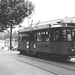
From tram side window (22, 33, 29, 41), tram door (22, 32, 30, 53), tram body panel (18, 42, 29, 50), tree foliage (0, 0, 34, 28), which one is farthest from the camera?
tree foliage (0, 0, 34, 28)

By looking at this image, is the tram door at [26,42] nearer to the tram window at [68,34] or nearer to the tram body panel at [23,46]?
the tram body panel at [23,46]

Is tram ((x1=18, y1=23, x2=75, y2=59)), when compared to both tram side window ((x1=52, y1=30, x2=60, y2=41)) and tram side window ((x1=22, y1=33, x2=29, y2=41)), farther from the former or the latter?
tram side window ((x1=22, y1=33, x2=29, y2=41))

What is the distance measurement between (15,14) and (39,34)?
16.6 metres

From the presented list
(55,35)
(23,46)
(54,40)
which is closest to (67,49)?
(54,40)

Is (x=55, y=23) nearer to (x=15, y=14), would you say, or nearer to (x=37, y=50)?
(x=37, y=50)

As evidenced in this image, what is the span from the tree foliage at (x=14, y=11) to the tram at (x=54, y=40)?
584 inches

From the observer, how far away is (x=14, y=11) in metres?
31.6

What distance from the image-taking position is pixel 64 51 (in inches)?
519

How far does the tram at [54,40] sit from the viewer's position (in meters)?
13.2

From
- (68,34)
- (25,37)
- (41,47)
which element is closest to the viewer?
(68,34)

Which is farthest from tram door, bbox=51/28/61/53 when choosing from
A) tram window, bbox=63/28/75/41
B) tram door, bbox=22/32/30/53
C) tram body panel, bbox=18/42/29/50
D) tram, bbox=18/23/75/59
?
tram body panel, bbox=18/42/29/50

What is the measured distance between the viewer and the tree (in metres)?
31.9

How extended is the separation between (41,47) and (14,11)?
55.8ft

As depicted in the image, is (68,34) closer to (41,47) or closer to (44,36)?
(44,36)
